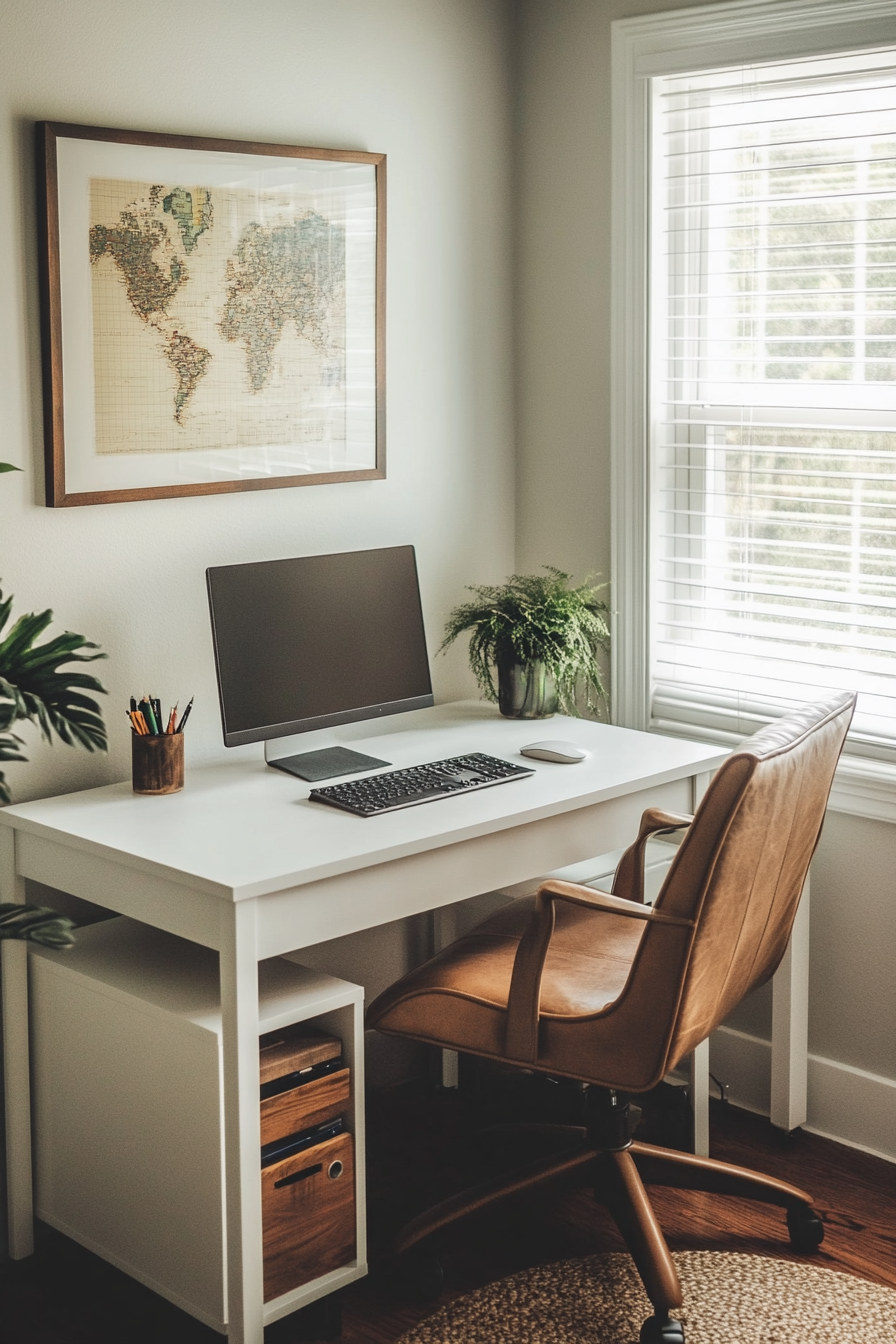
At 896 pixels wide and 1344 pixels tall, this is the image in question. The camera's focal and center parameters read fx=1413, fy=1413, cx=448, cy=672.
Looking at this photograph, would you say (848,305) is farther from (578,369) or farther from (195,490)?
(195,490)

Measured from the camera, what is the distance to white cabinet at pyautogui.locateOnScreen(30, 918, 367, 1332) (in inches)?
81.5

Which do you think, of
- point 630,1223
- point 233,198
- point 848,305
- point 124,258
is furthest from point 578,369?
point 630,1223

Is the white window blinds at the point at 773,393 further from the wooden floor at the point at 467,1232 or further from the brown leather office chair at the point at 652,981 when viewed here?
the wooden floor at the point at 467,1232

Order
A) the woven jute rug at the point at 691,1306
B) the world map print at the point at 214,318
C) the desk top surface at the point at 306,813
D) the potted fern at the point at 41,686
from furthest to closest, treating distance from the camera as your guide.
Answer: the world map print at the point at 214,318, the woven jute rug at the point at 691,1306, the desk top surface at the point at 306,813, the potted fern at the point at 41,686

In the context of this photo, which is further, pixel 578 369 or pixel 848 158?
pixel 578 369

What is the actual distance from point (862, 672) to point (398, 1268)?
1401 millimetres

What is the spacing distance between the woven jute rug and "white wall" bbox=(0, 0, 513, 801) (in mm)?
1094

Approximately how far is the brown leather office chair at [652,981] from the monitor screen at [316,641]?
53cm

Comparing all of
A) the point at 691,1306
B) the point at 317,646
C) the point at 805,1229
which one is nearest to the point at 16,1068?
the point at 317,646

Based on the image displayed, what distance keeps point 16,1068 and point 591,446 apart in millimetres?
1751

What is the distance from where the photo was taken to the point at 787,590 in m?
2.87

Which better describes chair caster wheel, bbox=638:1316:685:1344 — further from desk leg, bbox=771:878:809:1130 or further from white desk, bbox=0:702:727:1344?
desk leg, bbox=771:878:809:1130

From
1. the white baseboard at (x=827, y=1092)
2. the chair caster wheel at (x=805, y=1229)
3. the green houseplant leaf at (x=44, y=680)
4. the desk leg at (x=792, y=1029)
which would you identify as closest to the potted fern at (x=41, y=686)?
the green houseplant leaf at (x=44, y=680)

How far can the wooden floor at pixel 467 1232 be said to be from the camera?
2.23 m
